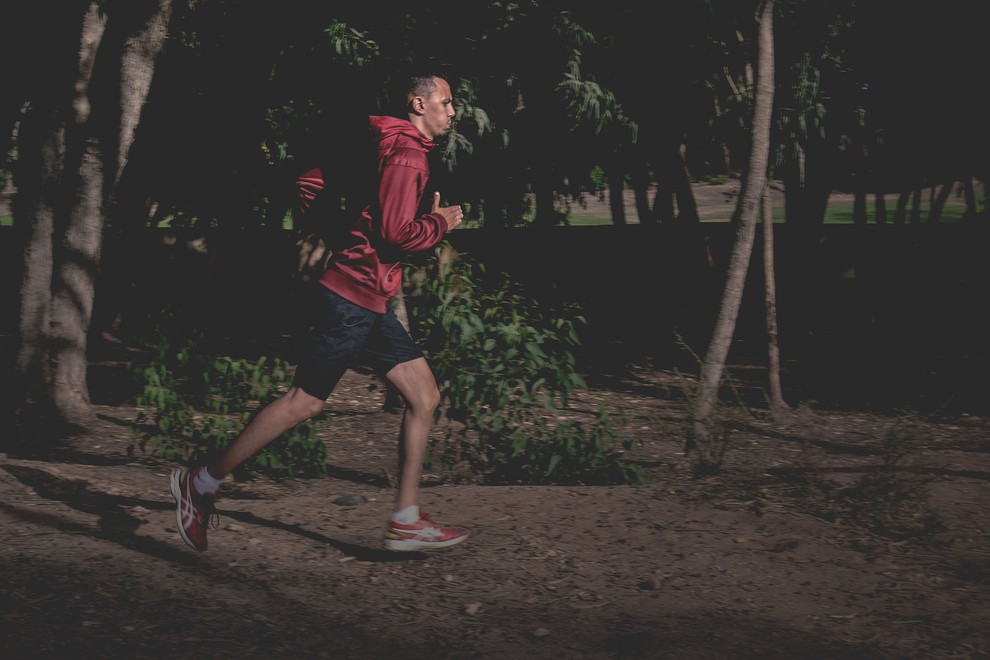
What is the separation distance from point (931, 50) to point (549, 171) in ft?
14.8

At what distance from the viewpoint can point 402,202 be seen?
3.93m

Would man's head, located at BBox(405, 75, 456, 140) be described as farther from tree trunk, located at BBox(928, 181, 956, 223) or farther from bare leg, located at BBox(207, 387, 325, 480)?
tree trunk, located at BBox(928, 181, 956, 223)

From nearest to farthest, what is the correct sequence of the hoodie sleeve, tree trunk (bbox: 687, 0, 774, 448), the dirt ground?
1. the dirt ground
2. the hoodie sleeve
3. tree trunk (bbox: 687, 0, 774, 448)

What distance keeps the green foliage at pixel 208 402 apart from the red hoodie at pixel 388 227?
2232 mm

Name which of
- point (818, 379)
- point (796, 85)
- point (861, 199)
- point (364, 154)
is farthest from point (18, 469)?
point (861, 199)

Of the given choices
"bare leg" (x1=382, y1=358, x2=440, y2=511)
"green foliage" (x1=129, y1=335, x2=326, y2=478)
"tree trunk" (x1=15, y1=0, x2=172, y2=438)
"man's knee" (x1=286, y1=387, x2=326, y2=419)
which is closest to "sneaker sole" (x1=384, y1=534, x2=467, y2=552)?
"bare leg" (x1=382, y1=358, x2=440, y2=511)

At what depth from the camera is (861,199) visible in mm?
24781

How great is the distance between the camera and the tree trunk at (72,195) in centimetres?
750

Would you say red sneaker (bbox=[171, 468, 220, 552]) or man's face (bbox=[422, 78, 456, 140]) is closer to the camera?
red sneaker (bbox=[171, 468, 220, 552])

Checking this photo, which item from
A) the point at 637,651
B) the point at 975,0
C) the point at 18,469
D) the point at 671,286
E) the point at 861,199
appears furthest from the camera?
the point at 861,199

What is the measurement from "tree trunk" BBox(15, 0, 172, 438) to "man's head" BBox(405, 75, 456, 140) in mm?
4055

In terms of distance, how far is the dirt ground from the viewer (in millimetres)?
3367

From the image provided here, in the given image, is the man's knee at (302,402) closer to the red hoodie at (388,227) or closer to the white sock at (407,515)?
the red hoodie at (388,227)

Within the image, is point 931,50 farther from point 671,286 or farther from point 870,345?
point 671,286
